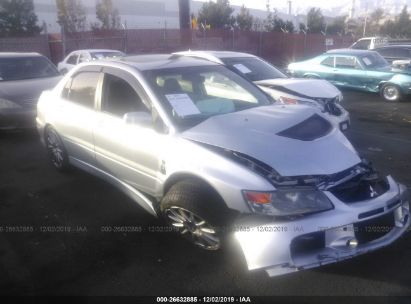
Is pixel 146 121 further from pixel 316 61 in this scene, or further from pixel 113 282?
pixel 316 61

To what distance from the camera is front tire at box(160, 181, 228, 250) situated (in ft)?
9.34

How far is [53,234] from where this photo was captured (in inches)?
144

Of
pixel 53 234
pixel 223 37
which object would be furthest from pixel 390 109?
pixel 223 37

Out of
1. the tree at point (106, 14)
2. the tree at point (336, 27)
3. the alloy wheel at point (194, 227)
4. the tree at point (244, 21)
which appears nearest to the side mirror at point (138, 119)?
the alloy wheel at point (194, 227)

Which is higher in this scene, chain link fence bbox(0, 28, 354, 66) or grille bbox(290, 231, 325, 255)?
chain link fence bbox(0, 28, 354, 66)

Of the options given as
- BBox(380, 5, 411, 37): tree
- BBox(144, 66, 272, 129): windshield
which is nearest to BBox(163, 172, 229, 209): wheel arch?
BBox(144, 66, 272, 129): windshield

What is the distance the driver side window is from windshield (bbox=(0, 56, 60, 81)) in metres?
4.62

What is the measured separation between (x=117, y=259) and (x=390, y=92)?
9742mm

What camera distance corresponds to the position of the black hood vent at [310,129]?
3098mm

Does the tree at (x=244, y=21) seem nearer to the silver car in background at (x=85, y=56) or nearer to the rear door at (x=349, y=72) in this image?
the silver car in background at (x=85, y=56)

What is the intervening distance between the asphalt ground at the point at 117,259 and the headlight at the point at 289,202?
417 millimetres

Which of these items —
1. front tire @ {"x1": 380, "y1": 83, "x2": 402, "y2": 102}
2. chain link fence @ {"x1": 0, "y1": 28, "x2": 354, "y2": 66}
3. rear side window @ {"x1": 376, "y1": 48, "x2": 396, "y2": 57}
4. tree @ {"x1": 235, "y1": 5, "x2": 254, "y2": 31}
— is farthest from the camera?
tree @ {"x1": 235, "y1": 5, "x2": 254, "y2": 31}

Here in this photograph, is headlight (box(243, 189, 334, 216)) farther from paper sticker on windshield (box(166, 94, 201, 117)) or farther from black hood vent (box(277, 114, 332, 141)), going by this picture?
paper sticker on windshield (box(166, 94, 201, 117))

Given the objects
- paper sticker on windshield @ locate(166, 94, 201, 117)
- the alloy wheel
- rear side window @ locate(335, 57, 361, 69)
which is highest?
rear side window @ locate(335, 57, 361, 69)
